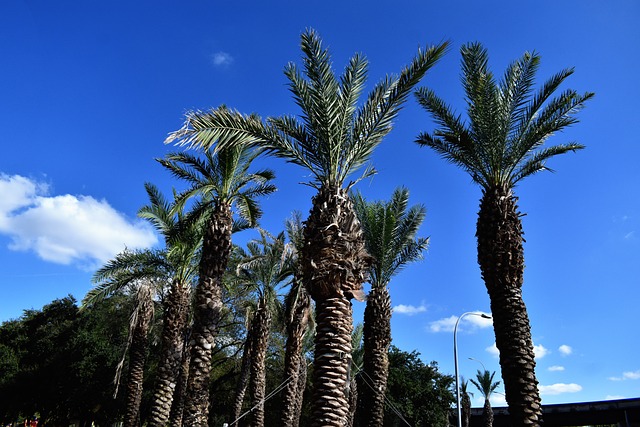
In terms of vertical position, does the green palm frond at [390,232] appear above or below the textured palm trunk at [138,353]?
above

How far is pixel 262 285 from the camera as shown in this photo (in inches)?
847

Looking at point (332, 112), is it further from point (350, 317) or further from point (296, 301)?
point (296, 301)

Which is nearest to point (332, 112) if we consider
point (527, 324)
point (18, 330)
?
point (527, 324)

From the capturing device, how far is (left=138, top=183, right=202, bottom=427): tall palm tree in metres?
15.5

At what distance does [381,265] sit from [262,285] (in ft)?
21.9

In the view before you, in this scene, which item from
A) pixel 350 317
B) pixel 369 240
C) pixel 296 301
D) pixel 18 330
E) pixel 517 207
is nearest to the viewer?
pixel 350 317

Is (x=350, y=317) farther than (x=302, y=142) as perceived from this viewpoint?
No

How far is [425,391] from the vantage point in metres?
36.9

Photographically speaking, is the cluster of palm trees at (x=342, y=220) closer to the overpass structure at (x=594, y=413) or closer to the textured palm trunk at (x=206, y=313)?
the textured palm trunk at (x=206, y=313)

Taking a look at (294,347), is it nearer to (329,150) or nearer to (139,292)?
(139,292)

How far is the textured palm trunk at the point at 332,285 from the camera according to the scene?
828 centimetres

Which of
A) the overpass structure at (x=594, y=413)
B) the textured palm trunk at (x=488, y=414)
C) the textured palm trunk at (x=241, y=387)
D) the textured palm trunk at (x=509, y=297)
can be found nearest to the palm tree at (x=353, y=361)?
the textured palm trunk at (x=241, y=387)

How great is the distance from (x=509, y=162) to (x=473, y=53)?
3.26 metres

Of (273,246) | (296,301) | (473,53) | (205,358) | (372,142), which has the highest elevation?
(473,53)
